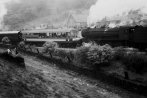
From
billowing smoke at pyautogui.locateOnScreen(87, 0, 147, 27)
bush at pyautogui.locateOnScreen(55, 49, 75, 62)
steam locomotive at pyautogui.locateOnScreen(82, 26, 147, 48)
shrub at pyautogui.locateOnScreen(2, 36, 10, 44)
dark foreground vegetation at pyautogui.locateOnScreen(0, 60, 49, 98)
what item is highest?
billowing smoke at pyautogui.locateOnScreen(87, 0, 147, 27)

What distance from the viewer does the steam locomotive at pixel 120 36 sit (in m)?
21.6

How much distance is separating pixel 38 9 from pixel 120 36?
5638 centimetres

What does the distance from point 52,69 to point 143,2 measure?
55.5 ft

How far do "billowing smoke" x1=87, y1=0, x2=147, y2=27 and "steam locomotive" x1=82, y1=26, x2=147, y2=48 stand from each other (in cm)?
303

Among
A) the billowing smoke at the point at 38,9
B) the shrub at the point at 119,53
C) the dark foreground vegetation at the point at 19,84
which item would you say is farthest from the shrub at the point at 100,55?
the billowing smoke at the point at 38,9

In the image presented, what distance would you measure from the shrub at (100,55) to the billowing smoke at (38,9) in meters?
50.1

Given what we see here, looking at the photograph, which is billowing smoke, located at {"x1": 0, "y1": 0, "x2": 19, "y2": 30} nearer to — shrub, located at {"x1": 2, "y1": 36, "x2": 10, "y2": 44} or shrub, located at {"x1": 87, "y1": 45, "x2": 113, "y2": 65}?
shrub, located at {"x1": 2, "y1": 36, "x2": 10, "y2": 44}

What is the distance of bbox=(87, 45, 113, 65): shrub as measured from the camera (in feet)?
67.9

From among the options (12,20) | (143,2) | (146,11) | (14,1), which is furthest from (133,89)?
(14,1)

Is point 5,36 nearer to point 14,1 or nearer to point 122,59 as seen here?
point 122,59

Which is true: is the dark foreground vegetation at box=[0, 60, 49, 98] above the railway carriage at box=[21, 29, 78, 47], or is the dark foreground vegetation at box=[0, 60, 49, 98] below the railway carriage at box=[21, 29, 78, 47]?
below

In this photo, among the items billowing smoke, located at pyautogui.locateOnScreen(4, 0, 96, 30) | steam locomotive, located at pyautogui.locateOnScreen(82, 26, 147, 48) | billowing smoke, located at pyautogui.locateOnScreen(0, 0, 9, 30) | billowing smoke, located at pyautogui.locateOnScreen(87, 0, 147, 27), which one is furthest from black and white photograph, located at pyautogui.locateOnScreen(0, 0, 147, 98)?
billowing smoke, located at pyautogui.locateOnScreen(4, 0, 96, 30)

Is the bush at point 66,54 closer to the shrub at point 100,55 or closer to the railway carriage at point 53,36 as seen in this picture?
the shrub at point 100,55

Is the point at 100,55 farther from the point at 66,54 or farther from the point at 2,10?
the point at 2,10
